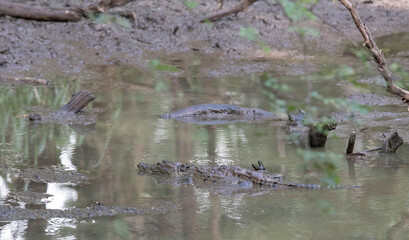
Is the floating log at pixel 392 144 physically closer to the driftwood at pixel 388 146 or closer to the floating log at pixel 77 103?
the driftwood at pixel 388 146

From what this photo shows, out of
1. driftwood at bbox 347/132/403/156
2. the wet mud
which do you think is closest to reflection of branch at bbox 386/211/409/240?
driftwood at bbox 347/132/403/156

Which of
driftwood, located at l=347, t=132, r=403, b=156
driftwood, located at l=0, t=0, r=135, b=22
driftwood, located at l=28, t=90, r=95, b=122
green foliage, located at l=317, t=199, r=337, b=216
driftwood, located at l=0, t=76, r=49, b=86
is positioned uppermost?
driftwood, located at l=0, t=0, r=135, b=22

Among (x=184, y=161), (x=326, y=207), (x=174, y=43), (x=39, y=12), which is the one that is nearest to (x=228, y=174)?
(x=184, y=161)

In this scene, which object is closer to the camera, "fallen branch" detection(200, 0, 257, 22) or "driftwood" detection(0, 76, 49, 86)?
"driftwood" detection(0, 76, 49, 86)

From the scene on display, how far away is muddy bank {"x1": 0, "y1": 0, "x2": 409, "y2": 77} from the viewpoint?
37.9ft

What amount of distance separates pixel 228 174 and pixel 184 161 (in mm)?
775

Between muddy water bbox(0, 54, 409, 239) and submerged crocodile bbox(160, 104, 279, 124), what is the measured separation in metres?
0.28

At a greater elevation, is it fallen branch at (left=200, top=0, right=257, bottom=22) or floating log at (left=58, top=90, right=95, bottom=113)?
fallen branch at (left=200, top=0, right=257, bottom=22)

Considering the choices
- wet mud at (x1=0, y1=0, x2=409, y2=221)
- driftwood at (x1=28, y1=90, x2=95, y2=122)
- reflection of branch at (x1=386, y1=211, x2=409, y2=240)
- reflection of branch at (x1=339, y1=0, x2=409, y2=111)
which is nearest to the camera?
reflection of branch at (x1=339, y1=0, x2=409, y2=111)

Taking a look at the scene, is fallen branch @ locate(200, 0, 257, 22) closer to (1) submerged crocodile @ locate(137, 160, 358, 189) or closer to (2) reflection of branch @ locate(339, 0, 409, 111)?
(1) submerged crocodile @ locate(137, 160, 358, 189)

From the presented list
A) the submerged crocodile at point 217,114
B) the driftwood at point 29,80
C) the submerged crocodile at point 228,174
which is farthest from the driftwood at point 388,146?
the driftwood at point 29,80

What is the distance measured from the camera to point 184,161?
6.07 meters

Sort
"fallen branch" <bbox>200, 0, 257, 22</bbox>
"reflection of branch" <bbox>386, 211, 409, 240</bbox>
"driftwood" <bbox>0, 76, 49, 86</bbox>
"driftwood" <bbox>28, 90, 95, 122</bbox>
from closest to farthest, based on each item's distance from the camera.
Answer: "reflection of branch" <bbox>386, 211, 409, 240</bbox> → "driftwood" <bbox>28, 90, 95, 122</bbox> → "driftwood" <bbox>0, 76, 49, 86</bbox> → "fallen branch" <bbox>200, 0, 257, 22</bbox>

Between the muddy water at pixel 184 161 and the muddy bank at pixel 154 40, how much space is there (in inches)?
73.5
